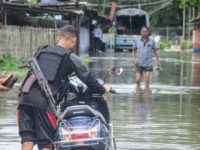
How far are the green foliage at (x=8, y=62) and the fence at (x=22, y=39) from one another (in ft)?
1.10

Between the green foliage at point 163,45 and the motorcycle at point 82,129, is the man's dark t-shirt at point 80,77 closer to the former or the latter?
the motorcycle at point 82,129

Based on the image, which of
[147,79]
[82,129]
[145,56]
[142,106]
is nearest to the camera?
[82,129]

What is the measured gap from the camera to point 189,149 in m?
10.0

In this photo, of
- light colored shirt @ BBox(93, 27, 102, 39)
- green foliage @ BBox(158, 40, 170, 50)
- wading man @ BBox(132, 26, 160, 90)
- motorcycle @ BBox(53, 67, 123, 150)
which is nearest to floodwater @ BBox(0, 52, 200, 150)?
wading man @ BBox(132, 26, 160, 90)

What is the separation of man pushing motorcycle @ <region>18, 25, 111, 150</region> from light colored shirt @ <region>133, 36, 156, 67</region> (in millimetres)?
11375

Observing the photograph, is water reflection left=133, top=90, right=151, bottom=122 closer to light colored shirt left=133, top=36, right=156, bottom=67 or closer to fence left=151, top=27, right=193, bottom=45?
light colored shirt left=133, top=36, right=156, bottom=67

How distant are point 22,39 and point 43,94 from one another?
20.6 m

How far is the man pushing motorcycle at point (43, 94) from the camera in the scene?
743 centimetres

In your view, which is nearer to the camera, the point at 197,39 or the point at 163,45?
the point at 197,39

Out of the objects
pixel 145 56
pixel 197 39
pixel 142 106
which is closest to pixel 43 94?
pixel 142 106

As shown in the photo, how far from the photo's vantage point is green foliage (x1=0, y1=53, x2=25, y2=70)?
24741mm

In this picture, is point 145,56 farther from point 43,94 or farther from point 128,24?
point 128,24

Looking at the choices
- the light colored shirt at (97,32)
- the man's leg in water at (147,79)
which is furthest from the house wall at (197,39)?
the man's leg in water at (147,79)

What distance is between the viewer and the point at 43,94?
295 inches
